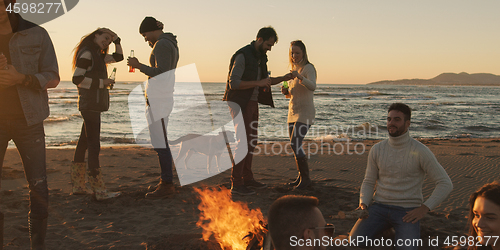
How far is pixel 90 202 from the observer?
492cm

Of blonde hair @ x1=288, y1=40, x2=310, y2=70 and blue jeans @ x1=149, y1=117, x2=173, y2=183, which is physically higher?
blonde hair @ x1=288, y1=40, x2=310, y2=70

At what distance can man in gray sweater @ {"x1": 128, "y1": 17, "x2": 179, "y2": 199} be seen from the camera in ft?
16.6

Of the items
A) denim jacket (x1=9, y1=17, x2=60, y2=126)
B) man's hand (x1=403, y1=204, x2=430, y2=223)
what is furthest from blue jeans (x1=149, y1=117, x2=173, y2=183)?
man's hand (x1=403, y1=204, x2=430, y2=223)

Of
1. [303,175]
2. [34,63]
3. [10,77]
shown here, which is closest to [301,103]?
[303,175]

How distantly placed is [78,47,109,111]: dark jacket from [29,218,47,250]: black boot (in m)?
1.88

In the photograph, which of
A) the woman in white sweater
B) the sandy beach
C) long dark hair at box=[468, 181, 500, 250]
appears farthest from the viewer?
the woman in white sweater

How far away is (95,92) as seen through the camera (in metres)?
4.71

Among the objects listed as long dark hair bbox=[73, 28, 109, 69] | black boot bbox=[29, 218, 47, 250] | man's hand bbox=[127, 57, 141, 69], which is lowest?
black boot bbox=[29, 218, 47, 250]

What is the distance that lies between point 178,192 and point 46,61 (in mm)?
2992

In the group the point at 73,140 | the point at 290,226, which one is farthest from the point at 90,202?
the point at 73,140

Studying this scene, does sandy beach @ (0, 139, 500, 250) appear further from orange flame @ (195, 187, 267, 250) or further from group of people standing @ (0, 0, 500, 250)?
group of people standing @ (0, 0, 500, 250)

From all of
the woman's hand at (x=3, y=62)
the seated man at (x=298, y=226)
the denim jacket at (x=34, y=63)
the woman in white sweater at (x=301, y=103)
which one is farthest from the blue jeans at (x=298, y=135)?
the woman's hand at (x=3, y=62)

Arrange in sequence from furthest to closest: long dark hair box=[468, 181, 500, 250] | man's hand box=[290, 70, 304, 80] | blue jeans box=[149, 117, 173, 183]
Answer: man's hand box=[290, 70, 304, 80] → blue jeans box=[149, 117, 173, 183] → long dark hair box=[468, 181, 500, 250]

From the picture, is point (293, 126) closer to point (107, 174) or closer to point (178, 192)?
point (178, 192)
